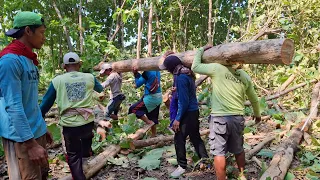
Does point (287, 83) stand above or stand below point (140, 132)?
above

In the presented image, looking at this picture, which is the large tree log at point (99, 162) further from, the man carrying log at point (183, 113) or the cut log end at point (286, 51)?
the cut log end at point (286, 51)

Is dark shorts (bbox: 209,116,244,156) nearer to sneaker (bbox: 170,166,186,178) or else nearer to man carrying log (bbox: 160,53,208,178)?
man carrying log (bbox: 160,53,208,178)

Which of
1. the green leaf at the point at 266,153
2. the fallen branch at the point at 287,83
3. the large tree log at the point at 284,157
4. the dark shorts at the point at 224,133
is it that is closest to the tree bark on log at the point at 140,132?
the green leaf at the point at 266,153

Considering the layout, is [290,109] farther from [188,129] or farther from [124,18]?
[124,18]

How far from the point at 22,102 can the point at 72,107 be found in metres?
1.28

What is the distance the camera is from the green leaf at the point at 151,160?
454 cm

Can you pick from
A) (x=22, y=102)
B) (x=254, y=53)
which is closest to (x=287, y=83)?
(x=254, y=53)

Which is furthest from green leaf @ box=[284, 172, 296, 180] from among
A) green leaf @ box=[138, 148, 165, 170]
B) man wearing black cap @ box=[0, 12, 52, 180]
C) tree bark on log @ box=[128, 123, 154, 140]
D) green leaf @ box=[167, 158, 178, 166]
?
man wearing black cap @ box=[0, 12, 52, 180]

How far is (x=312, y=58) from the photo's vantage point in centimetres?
834

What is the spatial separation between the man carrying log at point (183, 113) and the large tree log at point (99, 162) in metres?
1.09

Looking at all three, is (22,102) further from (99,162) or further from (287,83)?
(287,83)

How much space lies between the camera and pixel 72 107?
3621mm

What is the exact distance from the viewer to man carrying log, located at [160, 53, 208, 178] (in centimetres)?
405

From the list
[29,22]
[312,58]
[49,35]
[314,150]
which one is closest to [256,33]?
[312,58]
